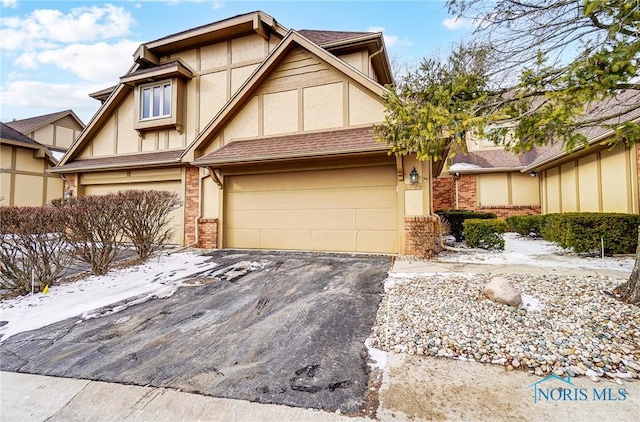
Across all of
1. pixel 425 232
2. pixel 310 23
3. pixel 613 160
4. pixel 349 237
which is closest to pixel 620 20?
pixel 425 232

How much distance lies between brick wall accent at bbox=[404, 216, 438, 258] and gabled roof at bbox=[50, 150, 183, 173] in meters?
7.16

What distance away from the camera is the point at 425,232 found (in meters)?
6.64

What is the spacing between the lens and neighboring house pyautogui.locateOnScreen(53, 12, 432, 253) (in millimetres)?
7266

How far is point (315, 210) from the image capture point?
787cm

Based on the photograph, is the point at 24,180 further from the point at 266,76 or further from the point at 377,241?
the point at 377,241

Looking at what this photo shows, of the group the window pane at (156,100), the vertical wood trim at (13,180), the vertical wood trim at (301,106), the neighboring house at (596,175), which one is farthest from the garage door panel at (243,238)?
the vertical wood trim at (13,180)

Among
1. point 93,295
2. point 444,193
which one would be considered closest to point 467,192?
point 444,193

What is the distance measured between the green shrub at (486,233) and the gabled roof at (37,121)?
2211 centimetres

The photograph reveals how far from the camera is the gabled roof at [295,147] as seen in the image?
673 centimetres

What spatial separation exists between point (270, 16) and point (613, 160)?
11382 millimetres

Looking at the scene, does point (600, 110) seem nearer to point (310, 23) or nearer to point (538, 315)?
point (538, 315)

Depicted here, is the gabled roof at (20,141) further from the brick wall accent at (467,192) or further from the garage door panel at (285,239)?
the brick wall accent at (467,192)

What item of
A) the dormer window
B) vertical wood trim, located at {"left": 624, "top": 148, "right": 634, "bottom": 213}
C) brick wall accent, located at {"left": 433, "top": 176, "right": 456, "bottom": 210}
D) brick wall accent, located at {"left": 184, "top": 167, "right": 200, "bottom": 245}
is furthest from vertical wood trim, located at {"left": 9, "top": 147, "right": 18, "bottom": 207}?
vertical wood trim, located at {"left": 624, "top": 148, "right": 634, "bottom": 213}

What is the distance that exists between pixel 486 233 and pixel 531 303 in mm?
4484
